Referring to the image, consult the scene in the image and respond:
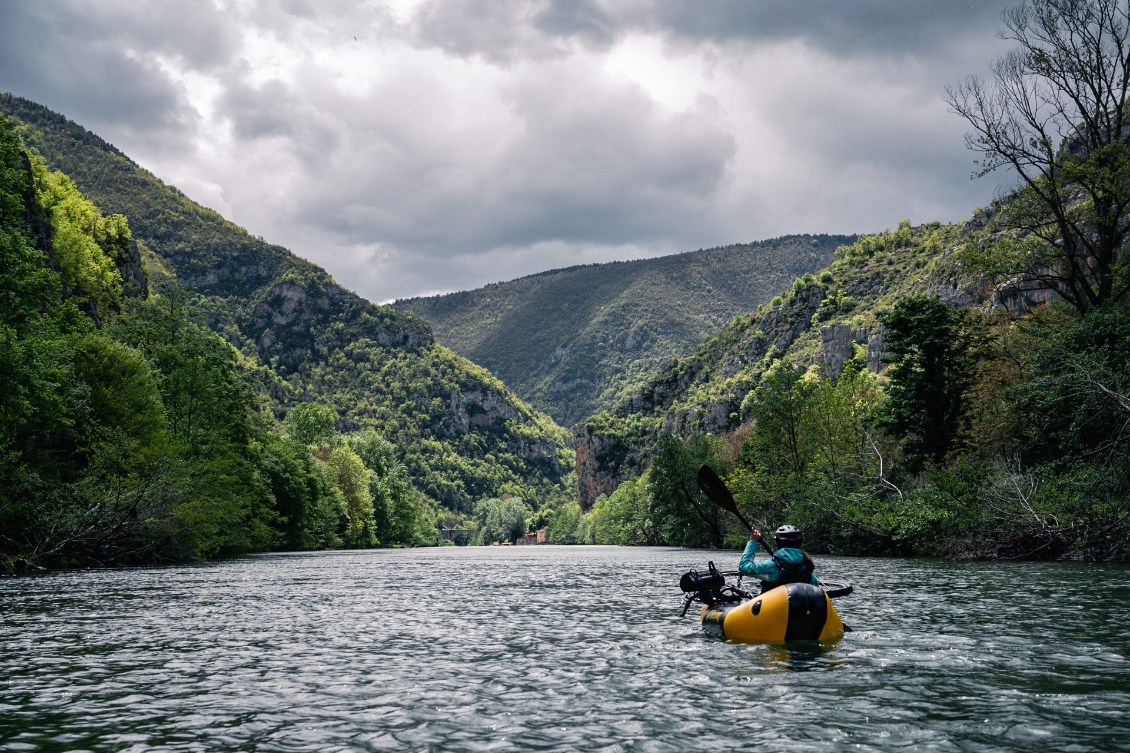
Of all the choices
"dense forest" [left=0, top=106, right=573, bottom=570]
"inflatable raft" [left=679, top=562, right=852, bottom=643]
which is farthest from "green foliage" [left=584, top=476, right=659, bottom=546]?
"inflatable raft" [left=679, top=562, right=852, bottom=643]

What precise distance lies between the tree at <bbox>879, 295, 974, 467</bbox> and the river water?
25537 millimetres

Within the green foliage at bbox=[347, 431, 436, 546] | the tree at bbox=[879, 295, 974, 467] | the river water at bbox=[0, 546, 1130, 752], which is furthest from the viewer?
the green foliage at bbox=[347, 431, 436, 546]

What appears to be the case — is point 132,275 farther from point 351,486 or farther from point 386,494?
point 386,494

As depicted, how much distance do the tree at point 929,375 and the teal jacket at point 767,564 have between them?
34.9 metres

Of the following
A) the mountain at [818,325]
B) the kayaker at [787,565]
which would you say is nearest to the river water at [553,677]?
the kayaker at [787,565]

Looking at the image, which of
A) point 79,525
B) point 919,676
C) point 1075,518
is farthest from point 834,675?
point 79,525

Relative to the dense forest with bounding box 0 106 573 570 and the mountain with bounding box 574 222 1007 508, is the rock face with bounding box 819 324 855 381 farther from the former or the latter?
the dense forest with bounding box 0 106 573 570

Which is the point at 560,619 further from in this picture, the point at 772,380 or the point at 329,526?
the point at 329,526

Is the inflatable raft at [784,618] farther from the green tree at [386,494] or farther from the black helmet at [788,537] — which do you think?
the green tree at [386,494]

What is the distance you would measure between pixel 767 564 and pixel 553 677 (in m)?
6.64

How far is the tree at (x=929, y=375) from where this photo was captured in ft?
163

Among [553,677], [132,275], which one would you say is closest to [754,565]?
[553,677]

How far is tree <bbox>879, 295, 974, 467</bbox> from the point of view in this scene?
163 feet

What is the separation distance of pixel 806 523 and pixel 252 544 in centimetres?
4324
